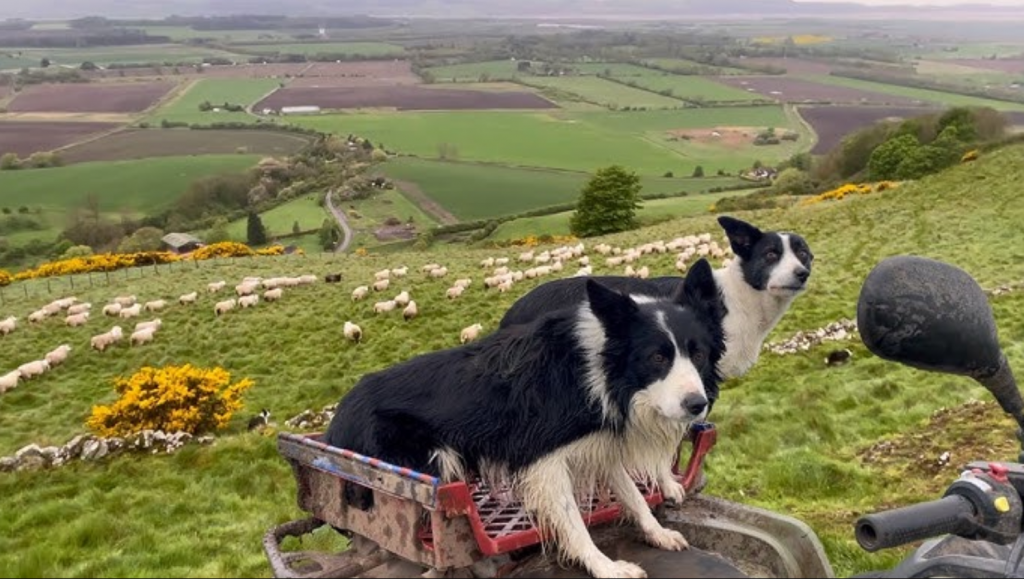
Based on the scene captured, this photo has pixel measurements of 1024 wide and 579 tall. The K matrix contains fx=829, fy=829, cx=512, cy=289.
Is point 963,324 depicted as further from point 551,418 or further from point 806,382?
point 806,382

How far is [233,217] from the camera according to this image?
8400 centimetres

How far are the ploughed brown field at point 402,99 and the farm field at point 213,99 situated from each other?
204 inches

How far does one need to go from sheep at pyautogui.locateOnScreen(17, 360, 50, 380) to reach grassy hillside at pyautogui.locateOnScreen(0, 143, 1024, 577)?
40 cm

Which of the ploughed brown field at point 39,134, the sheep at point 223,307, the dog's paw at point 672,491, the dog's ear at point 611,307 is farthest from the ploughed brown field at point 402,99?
the dog's ear at point 611,307

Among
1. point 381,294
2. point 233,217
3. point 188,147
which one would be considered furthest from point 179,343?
point 188,147

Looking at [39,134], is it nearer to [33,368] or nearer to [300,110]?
[300,110]

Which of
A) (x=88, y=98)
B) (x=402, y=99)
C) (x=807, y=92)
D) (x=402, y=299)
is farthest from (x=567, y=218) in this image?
(x=88, y=98)

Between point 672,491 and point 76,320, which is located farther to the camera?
point 76,320

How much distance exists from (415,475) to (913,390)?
12806 mm

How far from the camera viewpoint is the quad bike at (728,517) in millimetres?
3158

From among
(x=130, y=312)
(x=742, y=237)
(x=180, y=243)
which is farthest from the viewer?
(x=180, y=243)

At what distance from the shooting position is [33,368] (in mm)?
22672

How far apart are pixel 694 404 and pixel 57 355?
2431cm

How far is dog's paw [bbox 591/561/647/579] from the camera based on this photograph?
13.4 ft
